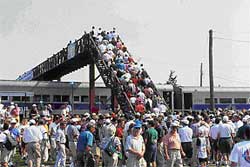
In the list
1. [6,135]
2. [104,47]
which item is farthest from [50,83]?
[6,135]

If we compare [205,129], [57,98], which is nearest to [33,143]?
[205,129]

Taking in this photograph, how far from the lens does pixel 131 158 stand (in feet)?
40.4

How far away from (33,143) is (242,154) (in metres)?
9.28

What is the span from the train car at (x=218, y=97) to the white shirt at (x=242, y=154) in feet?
112

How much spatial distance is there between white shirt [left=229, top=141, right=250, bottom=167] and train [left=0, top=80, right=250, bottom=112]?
29806mm

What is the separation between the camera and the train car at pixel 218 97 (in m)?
41.7

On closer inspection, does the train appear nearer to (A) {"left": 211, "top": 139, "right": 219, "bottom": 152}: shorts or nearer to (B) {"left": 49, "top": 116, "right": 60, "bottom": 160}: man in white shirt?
(B) {"left": 49, "top": 116, "right": 60, "bottom": 160}: man in white shirt

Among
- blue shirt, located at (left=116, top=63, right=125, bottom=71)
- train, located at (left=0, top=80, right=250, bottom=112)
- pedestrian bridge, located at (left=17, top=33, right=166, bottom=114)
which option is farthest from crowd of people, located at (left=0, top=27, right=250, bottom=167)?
train, located at (left=0, top=80, right=250, bottom=112)

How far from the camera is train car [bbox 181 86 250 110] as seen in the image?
1642 inches

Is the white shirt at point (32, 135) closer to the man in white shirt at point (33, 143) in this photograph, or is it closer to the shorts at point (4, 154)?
the man in white shirt at point (33, 143)

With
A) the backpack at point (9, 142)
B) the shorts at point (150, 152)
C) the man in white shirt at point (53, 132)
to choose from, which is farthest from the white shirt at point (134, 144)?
the man in white shirt at point (53, 132)

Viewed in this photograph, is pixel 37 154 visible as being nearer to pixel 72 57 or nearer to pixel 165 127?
pixel 165 127

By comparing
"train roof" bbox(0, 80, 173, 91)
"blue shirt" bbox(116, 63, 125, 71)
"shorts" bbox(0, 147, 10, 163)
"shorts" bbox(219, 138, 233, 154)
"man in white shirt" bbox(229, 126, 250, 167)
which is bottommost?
"shorts" bbox(0, 147, 10, 163)

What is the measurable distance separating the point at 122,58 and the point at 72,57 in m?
7.31
